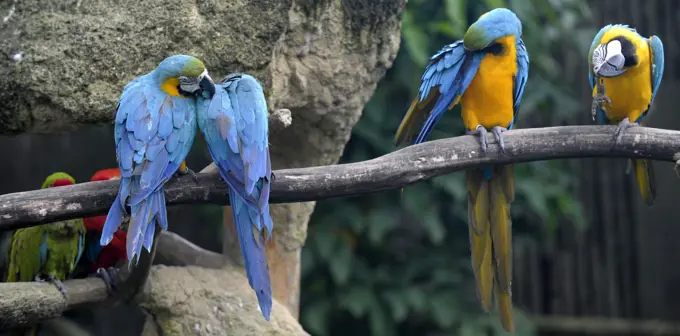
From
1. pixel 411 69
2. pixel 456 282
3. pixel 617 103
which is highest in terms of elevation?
pixel 411 69

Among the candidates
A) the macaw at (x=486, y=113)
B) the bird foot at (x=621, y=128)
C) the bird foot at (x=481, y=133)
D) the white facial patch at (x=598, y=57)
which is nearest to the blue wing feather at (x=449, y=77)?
the macaw at (x=486, y=113)

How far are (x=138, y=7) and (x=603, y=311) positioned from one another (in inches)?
145

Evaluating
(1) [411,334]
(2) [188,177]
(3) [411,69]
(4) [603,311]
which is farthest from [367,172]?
(4) [603,311]

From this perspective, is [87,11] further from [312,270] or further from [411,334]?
[411,334]

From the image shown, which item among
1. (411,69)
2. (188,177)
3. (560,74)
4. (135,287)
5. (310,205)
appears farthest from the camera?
(560,74)

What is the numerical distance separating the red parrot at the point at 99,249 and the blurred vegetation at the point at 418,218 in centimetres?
103

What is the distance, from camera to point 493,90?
2.94 meters

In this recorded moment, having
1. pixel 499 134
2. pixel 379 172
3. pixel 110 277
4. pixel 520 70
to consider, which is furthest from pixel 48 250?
pixel 520 70

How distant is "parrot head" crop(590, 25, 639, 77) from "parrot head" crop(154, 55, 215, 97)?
49.4 inches

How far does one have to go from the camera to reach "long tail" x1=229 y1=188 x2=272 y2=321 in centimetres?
238

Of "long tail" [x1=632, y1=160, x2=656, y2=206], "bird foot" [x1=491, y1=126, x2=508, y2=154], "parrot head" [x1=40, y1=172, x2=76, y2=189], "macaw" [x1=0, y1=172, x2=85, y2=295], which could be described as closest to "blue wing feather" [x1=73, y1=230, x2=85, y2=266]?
"macaw" [x1=0, y1=172, x2=85, y2=295]

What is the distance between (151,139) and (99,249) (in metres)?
1.10

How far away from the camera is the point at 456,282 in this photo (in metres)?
4.29

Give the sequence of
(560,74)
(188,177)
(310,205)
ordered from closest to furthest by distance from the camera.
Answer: (188,177) → (310,205) → (560,74)
